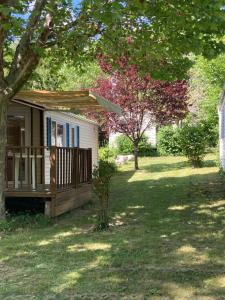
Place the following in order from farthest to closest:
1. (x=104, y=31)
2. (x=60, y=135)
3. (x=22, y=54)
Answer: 1. (x=60, y=135)
2. (x=104, y=31)
3. (x=22, y=54)

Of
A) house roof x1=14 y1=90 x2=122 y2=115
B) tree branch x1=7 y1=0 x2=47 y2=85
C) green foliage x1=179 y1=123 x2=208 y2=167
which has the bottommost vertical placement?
green foliage x1=179 y1=123 x2=208 y2=167

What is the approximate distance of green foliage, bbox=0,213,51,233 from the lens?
9.02 meters

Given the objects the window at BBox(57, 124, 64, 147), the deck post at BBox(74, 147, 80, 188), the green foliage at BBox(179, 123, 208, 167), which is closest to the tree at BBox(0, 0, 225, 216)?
the deck post at BBox(74, 147, 80, 188)

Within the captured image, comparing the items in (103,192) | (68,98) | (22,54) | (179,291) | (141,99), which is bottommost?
(179,291)

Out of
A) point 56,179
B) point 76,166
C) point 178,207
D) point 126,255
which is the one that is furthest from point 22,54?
point 178,207

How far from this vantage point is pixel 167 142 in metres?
29.6

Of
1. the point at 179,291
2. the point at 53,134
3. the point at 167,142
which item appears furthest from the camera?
the point at 167,142

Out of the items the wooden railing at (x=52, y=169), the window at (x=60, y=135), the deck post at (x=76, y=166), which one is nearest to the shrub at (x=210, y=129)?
the window at (x=60, y=135)

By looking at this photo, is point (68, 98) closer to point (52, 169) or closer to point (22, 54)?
point (52, 169)

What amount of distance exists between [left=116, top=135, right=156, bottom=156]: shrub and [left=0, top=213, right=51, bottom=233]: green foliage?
19307 mm

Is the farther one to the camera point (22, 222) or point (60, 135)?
point (60, 135)

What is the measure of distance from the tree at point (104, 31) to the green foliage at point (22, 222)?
0.34 m

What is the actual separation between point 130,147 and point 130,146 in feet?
0.26

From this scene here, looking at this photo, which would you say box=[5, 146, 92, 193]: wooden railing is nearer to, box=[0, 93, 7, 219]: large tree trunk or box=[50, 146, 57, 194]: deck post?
box=[50, 146, 57, 194]: deck post
